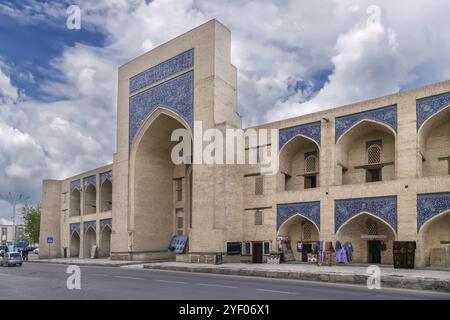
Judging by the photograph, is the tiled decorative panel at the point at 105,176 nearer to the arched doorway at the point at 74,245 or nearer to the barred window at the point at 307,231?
the arched doorway at the point at 74,245

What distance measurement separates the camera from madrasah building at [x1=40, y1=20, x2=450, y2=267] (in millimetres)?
19719

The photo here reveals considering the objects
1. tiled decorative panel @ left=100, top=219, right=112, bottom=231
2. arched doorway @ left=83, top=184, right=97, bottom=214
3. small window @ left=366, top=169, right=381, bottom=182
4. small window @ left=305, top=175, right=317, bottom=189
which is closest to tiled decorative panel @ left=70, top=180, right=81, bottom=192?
arched doorway @ left=83, top=184, right=97, bottom=214

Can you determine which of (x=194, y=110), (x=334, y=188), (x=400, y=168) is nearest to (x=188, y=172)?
(x=194, y=110)

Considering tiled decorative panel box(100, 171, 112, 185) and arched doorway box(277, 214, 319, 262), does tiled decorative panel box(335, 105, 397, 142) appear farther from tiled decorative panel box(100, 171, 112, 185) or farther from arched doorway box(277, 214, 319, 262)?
tiled decorative panel box(100, 171, 112, 185)

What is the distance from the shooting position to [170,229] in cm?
3269

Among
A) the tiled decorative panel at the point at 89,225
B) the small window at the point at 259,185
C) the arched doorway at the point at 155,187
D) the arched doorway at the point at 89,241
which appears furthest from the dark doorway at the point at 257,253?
the arched doorway at the point at 89,241

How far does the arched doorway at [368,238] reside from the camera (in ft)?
69.5

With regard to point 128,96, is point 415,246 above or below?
below

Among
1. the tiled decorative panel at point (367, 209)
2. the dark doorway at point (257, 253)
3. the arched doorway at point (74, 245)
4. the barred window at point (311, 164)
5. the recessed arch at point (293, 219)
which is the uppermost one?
the barred window at point (311, 164)

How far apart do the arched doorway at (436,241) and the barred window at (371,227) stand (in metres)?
2.55

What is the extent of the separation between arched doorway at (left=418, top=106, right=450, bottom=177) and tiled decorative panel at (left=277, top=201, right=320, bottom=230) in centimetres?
515

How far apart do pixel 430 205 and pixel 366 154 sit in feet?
14.7

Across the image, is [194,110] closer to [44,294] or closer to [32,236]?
[44,294]
